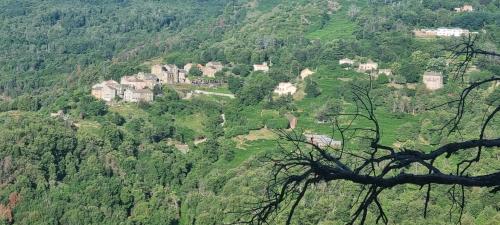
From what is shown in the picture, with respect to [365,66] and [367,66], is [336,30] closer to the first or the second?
[365,66]

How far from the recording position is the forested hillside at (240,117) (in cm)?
2470

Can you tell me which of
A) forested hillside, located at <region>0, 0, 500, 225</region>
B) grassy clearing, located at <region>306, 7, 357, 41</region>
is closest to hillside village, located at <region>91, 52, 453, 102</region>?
forested hillside, located at <region>0, 0, 500, 225</region>

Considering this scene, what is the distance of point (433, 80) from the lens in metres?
38.3

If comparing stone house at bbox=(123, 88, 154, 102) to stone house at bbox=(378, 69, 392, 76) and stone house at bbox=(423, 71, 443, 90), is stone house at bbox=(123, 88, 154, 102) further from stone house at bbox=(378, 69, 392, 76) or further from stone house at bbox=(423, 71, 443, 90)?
stone house at bbox=(423, 71, 443, 90)

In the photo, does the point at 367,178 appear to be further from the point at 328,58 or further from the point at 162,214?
the point at 328,58

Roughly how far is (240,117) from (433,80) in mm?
9680

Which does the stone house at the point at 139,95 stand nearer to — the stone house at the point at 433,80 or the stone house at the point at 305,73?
the stone house at the point at 305,73

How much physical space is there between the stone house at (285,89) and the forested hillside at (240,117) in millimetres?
157

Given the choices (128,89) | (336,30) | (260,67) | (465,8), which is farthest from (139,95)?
(465,8)

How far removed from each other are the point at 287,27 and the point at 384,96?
1940cm

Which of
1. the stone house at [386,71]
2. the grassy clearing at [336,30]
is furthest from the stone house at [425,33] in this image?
the stone house at [386,71]

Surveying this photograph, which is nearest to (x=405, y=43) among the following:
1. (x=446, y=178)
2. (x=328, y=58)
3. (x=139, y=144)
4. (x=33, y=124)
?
(x=328, y=58)

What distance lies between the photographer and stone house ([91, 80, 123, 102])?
133 ft

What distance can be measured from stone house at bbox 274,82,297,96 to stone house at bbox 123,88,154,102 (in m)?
6.42
